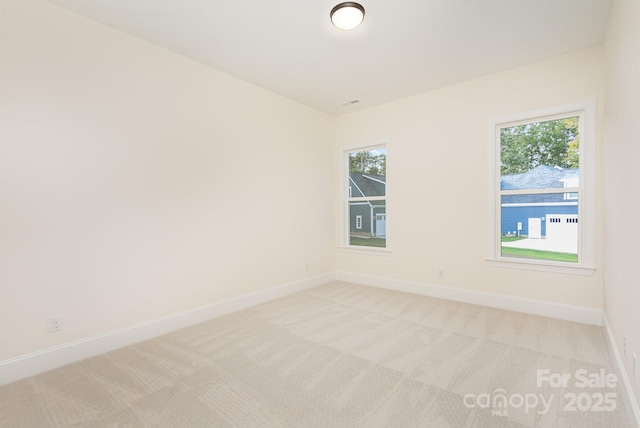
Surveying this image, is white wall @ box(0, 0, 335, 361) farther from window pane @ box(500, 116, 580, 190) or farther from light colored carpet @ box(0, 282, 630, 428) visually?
window pane @ box(500, 116, 580, 190)

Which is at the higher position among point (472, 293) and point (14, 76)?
point (14, 76)

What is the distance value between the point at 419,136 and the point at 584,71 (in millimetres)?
1811

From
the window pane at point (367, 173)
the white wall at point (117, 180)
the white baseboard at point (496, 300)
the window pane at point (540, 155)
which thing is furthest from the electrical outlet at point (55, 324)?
the window pane at point (540, 155)

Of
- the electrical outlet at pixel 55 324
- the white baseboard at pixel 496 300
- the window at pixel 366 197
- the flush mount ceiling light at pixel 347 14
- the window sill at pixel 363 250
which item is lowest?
the white baseboard at pixel 496 300

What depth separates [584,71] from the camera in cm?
306

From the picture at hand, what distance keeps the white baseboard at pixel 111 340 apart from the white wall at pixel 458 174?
2.23 metres

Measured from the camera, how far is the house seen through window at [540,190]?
321 cm

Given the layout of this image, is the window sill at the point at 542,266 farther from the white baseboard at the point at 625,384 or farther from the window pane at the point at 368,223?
the window pane at the point at 368,223

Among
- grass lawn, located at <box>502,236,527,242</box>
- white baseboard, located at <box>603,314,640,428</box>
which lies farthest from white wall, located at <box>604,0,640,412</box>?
grass lawn, located at <box>502,236,527,242</box>

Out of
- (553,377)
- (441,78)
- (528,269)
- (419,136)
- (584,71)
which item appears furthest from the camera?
(419,136)

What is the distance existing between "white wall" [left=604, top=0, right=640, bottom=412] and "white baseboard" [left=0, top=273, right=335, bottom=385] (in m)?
3.46

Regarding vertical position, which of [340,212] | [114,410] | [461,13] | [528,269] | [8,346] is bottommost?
[114,410]

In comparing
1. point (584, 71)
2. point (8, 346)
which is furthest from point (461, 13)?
point (8, 346)

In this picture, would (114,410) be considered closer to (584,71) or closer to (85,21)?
(85,21)
